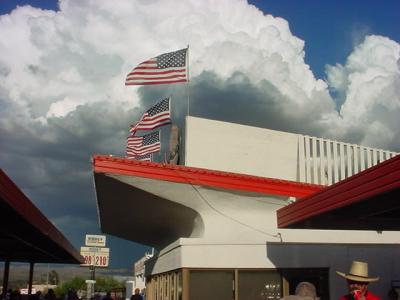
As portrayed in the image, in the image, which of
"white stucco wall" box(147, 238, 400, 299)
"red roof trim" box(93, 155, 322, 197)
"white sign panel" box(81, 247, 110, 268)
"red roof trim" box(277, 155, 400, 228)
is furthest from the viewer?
"white sign panel" box(81, 247, 110, 268)

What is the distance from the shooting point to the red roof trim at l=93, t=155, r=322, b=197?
51.7 feet

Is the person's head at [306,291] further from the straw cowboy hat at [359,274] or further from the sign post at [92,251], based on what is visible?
the sign post at [92,251]

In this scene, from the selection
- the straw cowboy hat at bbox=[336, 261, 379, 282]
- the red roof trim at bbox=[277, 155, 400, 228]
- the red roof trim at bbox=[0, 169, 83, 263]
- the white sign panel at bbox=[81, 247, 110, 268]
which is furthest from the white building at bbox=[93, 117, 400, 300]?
the white sign panel at bbox=[81, 247, 110, 268]

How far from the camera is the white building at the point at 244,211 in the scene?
51.5ft

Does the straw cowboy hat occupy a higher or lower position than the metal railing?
lower

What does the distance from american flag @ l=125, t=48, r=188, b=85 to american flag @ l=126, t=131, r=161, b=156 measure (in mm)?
2277

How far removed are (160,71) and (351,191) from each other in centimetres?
914

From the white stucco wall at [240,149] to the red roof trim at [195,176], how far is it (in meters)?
1.02

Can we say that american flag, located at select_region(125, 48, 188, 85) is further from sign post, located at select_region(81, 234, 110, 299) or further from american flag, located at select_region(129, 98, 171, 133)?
sign post, located at select_region(81, 234, 110, 299)

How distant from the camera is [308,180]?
1808 centimetres

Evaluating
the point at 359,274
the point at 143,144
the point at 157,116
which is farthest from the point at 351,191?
the point at 143,144

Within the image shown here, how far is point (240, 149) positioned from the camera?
17.6m

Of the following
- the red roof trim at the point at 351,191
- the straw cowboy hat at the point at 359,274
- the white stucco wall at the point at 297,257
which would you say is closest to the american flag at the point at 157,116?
the white stucco wall at the point at 297,257

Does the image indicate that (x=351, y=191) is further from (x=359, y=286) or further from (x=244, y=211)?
(x=244, y=211)
